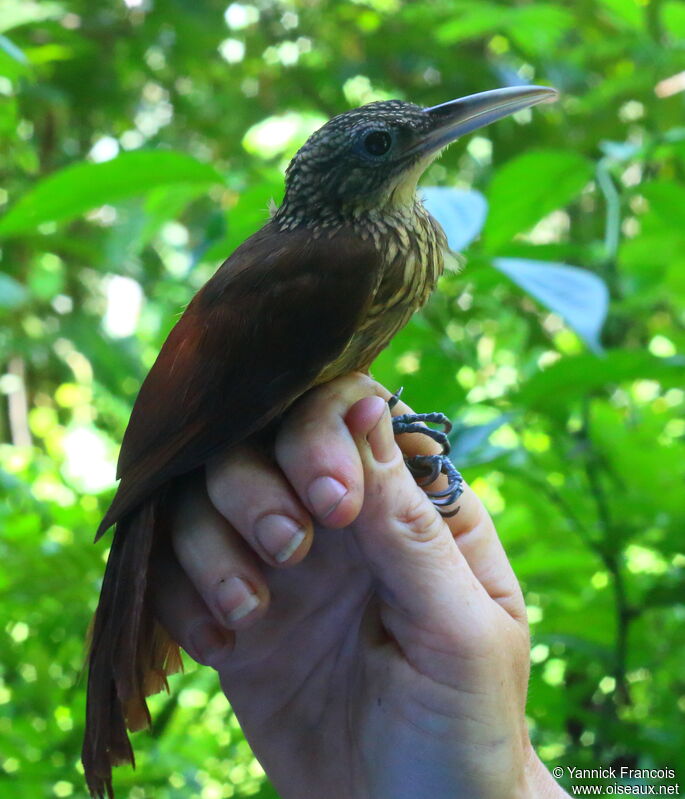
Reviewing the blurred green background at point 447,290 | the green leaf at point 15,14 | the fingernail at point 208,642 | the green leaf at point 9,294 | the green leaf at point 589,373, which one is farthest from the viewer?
the green leaf at point 15,14

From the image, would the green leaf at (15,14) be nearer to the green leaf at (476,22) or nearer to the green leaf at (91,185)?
the green leaf at (91,185)

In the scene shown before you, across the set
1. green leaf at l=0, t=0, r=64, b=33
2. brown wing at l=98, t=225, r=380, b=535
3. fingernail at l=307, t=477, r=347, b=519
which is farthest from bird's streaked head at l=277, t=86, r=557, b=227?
green leaf at l=0, t=0, r=64, b=33

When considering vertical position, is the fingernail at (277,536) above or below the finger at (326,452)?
below

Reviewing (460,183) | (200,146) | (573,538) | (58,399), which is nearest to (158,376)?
(573,538)

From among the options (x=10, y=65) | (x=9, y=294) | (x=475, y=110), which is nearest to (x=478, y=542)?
(x=475, y=110)

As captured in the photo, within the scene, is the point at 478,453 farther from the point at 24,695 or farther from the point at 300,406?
the point at 24,695

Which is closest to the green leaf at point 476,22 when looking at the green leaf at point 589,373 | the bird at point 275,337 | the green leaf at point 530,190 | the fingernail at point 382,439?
the green leaf at point 530,190

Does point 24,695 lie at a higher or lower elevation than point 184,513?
lower
